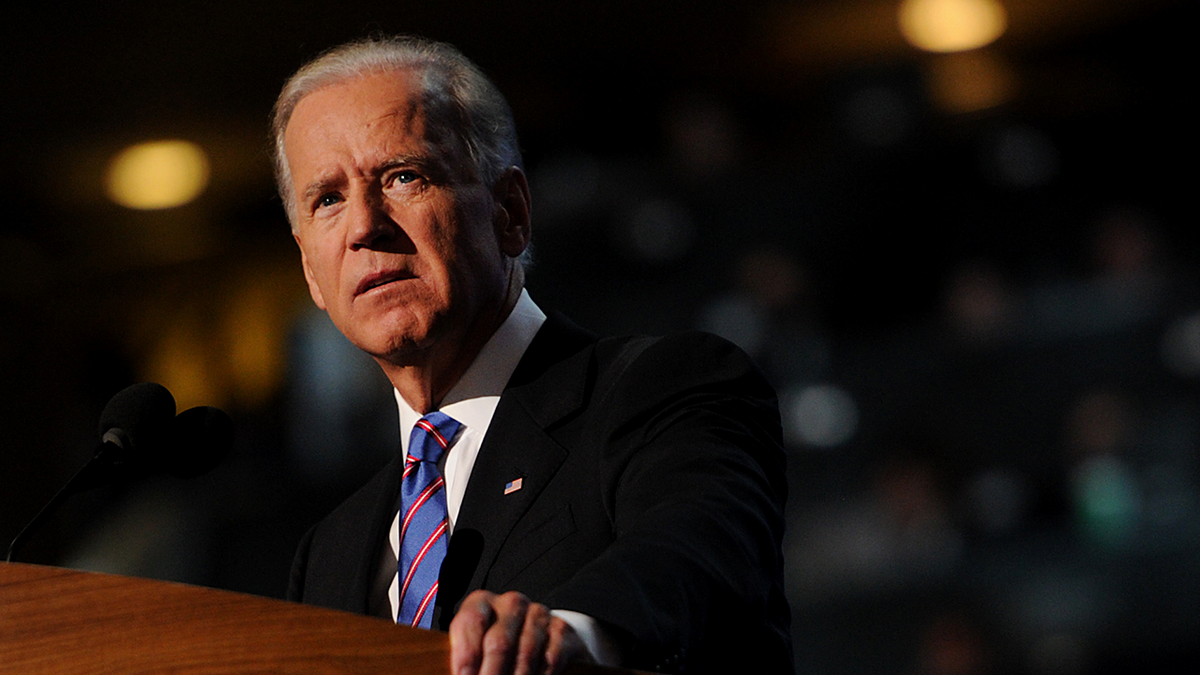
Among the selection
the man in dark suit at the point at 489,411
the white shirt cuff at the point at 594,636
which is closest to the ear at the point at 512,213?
the man in dark suit at the point at 489,411

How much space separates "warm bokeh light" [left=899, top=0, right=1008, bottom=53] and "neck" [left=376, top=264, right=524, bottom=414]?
3153 mm

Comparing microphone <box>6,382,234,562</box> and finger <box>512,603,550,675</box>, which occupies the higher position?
finger <box>512,603,550,675</box>

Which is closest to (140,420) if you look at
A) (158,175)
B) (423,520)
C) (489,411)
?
(423,520)

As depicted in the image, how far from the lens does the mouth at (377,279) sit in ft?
5.43

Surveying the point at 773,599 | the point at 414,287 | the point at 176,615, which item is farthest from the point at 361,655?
the point at 414,287

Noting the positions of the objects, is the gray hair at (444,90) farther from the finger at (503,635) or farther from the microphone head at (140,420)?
the finger at (503,635)

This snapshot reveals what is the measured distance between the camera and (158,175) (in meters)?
4.63

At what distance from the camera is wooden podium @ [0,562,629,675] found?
787 millimetres

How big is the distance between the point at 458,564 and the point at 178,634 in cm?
58

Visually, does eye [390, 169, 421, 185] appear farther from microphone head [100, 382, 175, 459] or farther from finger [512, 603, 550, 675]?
finger [512, 603, 550, 675]

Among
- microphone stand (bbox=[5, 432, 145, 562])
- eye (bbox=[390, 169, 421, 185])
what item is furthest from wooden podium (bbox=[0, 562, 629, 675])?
eye (bbox=[390, 169, 421, 185])

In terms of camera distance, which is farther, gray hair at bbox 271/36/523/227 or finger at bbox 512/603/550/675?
gray hair at bbox 271/36/523/227

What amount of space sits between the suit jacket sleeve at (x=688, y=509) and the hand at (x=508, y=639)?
95 mm

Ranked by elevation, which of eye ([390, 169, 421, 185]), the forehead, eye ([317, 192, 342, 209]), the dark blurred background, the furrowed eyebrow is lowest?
the dark blurred background
